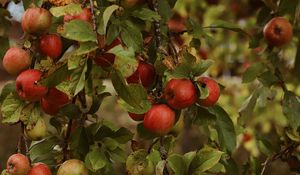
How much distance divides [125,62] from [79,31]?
9cm

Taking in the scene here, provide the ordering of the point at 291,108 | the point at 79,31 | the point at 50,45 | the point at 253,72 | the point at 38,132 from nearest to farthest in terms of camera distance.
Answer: the point at 79,31 → the point at 50,45 → the point at 38,132 → the point at 291,108 → the point at 253,72

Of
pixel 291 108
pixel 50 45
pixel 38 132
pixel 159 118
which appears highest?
pixel 50 45

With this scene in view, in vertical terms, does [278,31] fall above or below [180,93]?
below

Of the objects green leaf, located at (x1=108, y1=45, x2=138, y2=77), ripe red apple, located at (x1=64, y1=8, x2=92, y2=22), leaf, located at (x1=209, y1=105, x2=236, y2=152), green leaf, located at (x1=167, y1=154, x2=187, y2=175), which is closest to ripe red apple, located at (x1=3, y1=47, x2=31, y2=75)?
ripe red apple, located at (x1=64, y1=8, x2=92, y2=22)

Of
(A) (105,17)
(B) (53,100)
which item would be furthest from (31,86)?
(A) (105,17)

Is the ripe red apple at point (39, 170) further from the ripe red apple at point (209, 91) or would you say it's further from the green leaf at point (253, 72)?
the green leaf at point (253, 72)

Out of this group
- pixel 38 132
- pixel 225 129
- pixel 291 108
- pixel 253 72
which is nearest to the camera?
pixel 38 132

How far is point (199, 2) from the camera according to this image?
281 centimetres

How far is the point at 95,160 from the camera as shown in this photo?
102 centimetres

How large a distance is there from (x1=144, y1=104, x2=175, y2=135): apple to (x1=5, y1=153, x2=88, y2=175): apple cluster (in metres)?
0.14

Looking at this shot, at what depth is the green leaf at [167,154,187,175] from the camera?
986 mm

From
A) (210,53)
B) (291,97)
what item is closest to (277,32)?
(291,97)

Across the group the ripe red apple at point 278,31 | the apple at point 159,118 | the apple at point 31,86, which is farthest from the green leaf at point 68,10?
the ripe red apple at point 278,31

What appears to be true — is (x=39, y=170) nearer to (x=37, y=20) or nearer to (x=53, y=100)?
(x=53, y=100)
